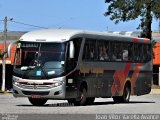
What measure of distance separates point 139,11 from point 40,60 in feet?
145

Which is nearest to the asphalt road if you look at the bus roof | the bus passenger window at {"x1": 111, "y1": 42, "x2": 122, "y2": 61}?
the bus roof

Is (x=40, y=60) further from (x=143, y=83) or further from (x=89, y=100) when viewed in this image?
(x=143, y=83)

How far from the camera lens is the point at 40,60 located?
1009 inches

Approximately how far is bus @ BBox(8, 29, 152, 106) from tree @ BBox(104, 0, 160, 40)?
126ft

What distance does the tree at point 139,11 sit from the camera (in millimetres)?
68000


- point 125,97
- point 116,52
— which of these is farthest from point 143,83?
point 116,52

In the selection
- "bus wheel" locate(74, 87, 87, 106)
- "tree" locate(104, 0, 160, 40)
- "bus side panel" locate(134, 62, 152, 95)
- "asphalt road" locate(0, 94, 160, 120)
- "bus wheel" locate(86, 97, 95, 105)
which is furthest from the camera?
"tree" locate(104, 0, 160, 40)

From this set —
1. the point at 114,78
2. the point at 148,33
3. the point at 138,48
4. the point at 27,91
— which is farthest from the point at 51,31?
the point at 148,33

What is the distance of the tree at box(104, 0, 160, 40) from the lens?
223 ft

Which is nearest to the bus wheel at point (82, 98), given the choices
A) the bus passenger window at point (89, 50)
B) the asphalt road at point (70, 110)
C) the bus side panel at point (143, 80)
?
the asphalt road at point (70, 110)

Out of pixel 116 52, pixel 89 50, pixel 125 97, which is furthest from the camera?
pixel 125 97

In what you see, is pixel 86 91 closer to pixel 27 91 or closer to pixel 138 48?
pixel 27 91

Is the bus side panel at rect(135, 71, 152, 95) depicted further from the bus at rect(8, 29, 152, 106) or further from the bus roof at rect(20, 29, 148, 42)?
the bus roof at rect(20, 29, 148, 42)

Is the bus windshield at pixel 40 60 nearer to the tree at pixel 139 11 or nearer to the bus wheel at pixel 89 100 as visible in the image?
the bus wheel at pixel 89 100
